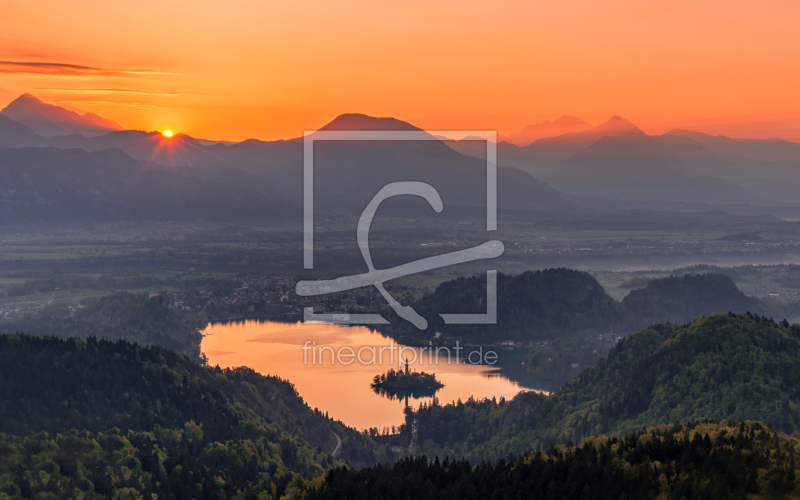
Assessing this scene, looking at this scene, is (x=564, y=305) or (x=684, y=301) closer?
(x=564, y=305)

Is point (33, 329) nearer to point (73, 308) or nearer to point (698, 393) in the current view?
point (73, 308)

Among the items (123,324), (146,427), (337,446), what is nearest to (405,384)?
Answer: (337,446)

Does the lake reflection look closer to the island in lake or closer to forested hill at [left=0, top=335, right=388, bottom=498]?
the island in lake

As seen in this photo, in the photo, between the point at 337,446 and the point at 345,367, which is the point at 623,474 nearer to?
the point at 337,446

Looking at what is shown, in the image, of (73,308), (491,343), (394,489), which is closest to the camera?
(394,489)

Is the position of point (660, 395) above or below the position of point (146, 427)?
above

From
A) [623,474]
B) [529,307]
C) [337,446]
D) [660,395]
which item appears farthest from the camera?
[529,307]

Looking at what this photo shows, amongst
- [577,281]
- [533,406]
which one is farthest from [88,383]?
[577,281]
